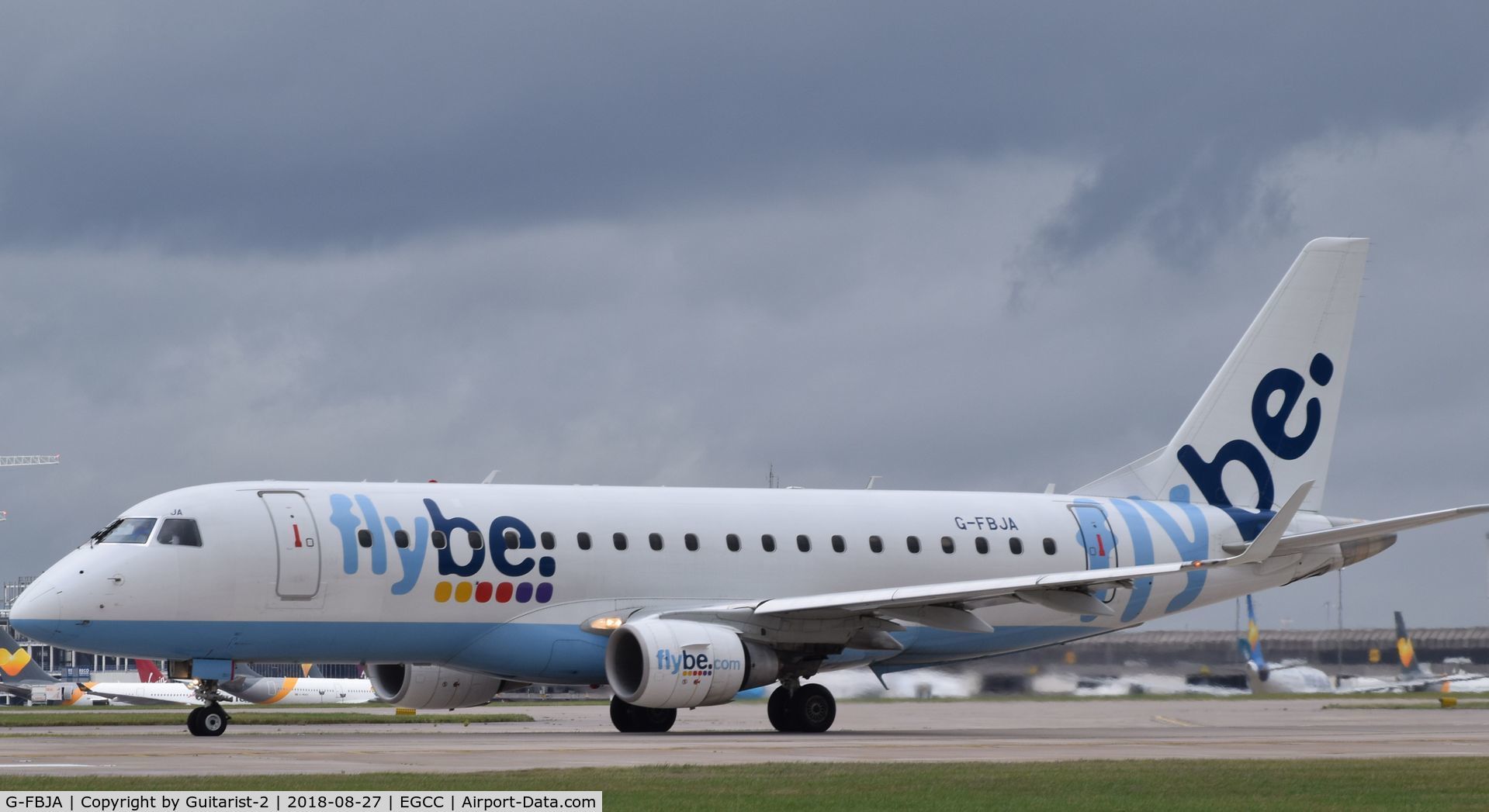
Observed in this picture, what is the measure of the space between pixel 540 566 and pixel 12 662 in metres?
62.2

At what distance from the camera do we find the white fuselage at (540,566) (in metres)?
32.8

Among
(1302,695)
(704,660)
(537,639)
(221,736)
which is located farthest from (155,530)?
(1302,695)

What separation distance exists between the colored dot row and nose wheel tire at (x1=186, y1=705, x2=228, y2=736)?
13.2 ft

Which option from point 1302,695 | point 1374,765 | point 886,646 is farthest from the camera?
point 1302,695

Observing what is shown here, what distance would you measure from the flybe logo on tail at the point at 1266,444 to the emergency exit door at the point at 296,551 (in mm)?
19707


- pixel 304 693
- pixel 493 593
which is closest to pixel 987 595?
pixel 493 593

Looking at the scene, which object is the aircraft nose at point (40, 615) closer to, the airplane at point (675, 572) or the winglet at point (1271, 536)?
the airplane at point (675, 572)

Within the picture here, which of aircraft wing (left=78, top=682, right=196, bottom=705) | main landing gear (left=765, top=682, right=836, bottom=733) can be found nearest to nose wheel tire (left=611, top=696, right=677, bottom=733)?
main landing gear (left=765, top=682, right=836, bottom=733)

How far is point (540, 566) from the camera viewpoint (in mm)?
35312

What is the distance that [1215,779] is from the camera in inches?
886

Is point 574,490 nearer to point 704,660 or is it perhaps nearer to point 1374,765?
point 704,660

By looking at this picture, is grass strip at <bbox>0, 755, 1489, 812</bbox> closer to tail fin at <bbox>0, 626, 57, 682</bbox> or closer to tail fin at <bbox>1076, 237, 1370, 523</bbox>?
tail fin at <bbox>1076, 237, 1370, 523</bbox>

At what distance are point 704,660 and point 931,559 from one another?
7.38 meters

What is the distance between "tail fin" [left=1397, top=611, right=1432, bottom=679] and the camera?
61719 mm
